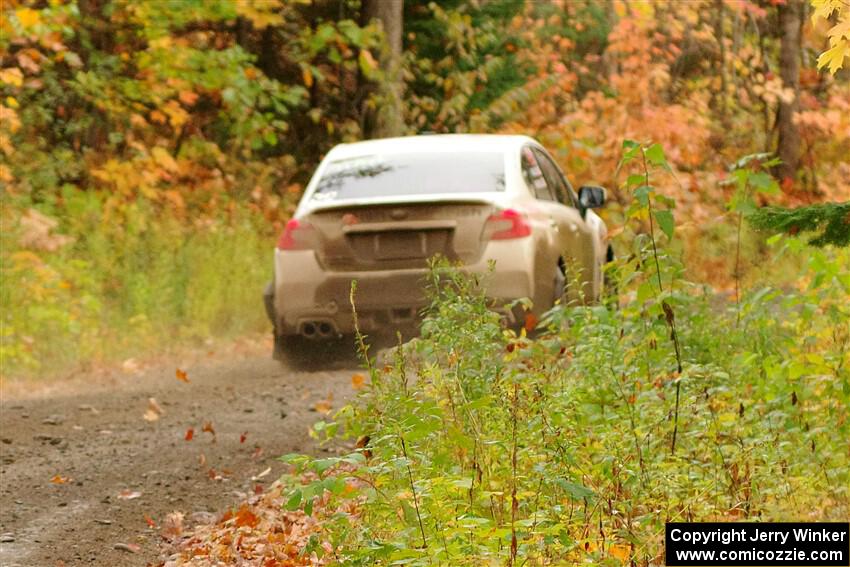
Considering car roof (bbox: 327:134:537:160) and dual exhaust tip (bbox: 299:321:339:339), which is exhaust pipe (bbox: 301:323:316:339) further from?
car roof (bbox: 327:134:537:160)

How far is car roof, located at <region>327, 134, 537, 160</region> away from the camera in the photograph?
11492mm

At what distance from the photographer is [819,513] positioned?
5.89m

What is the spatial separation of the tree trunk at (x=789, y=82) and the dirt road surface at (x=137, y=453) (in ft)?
40.7

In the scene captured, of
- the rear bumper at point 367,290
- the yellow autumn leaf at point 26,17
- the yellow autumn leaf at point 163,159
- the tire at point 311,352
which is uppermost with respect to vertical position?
the yellow autumn leaf at point 26,17

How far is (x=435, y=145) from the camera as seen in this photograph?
1159 centimetres

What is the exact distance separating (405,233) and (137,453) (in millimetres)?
2984

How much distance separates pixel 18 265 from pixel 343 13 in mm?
8847

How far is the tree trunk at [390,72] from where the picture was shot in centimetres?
1916

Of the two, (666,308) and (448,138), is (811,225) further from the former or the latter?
(448,138)

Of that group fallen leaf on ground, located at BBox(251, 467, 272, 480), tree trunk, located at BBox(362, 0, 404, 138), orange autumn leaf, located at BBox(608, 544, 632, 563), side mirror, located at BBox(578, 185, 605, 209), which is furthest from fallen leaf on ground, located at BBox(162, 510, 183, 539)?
tree trunk, located at BBox(362, 0, 404, 138)

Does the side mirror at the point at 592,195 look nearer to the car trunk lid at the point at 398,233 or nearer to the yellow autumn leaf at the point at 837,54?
the car trunk lid at the point at 398,233

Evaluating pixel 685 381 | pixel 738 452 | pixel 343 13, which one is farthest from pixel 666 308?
pixel 343 13

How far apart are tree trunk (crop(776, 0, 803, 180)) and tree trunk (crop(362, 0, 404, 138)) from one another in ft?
20.6

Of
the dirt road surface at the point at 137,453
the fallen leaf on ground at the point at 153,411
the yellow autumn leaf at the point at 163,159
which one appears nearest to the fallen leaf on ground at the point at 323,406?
the dirt road surface at the point at 137,453
